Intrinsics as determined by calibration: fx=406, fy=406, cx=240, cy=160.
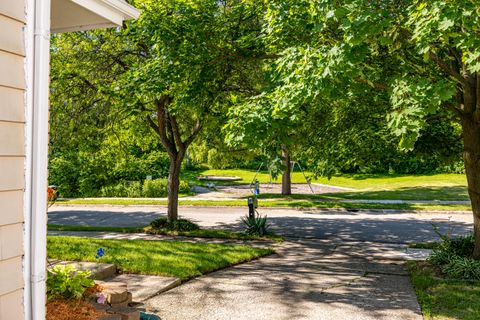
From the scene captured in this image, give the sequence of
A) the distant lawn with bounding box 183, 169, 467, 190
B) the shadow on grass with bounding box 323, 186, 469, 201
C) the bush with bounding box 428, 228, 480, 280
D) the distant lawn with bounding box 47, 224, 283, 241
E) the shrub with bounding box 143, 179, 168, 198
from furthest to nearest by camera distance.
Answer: the distant lawn with bounding box 183, 169, 467, 190, the shrub with bounding box 143, 179, 168, 198, the shadow on grass with bounding box 323, 186, 469, 201, the distant lawn with bounding box 47, 224, 283, 241, the bush with bounding box 428, 228, 480, 280

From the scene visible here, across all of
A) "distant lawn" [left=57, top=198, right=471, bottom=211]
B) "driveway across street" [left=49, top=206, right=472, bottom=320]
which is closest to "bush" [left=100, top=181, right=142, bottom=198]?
"distant lawn" [left=57, top=198, right=471, bottom=211]

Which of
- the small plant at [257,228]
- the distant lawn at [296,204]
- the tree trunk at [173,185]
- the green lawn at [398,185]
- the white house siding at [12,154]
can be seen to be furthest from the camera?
the green lawn at [398,185]

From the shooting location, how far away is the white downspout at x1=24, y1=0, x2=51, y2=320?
329cm

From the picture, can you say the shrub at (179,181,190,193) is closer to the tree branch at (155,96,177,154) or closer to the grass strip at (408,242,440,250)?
Answer: the tree branch at (155,96,177,154)

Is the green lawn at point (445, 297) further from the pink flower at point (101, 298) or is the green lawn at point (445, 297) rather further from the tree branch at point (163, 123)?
the tree branch at point (163, 123)

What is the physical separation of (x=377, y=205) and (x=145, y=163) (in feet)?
56.6

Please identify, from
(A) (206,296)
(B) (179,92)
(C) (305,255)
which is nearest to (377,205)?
(C) (305,255)

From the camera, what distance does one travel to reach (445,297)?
21.2 ft

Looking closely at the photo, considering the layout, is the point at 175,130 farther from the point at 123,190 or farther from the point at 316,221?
the point at 123,190

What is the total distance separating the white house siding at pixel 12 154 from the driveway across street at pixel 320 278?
273 centimetres

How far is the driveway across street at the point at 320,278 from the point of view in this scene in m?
5.89

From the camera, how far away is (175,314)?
18.4 ft

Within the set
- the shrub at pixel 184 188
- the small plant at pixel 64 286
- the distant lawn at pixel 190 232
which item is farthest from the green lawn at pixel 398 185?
the small plant at pixel 64 286

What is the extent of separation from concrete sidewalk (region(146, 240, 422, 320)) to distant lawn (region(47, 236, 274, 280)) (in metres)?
0.37
